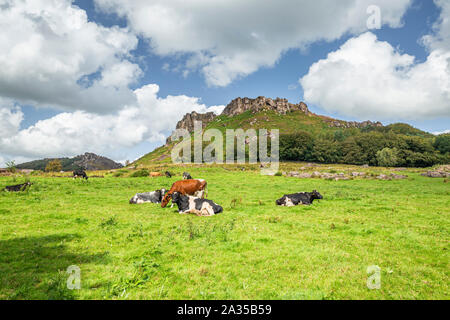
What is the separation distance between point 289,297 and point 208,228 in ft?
17.3

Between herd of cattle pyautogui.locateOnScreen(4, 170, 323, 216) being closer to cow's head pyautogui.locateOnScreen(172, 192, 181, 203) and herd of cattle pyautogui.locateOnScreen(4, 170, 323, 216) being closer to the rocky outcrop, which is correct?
cow's head pyautogui.locateOnScreen(172, 192, 181, 203)

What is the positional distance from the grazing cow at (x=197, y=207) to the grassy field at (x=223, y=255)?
2.85 ft

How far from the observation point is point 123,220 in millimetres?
10523

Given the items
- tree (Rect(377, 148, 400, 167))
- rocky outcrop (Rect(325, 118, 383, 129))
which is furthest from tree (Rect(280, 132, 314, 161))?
rocky outcrop (Rect(325, 118, 383, 129))

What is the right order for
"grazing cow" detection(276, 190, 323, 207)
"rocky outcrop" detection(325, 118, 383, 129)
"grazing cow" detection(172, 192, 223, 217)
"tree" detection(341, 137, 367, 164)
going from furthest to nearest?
1. "rocky outcrop" detection(325, 118, 383, 129)
2. "tree" detection(341, 137, 367, 164)
3. "grazing cow" detection(276, 190, 323, 207)
4. "grazing cow" detection(172, 192, 223, 217)

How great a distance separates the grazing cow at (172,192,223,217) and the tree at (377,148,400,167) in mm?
71654

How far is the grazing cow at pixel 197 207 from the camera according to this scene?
41.5 feet

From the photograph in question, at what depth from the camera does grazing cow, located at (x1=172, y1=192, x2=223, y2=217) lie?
1266cm

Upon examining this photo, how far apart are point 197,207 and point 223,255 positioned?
6291 millimetres

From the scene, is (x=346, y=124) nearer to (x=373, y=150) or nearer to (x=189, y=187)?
(x=373, y=150)

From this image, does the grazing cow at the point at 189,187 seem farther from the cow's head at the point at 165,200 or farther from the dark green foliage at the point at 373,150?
the dark green foliage at the point at 373,150

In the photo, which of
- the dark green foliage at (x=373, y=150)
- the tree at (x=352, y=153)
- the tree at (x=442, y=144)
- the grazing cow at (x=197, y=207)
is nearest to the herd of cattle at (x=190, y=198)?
the grazing cow at (x=197, y=207)

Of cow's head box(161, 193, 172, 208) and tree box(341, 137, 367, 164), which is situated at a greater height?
tree box(341, 137, 367, 164)

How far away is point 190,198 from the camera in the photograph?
1350 centimetres
